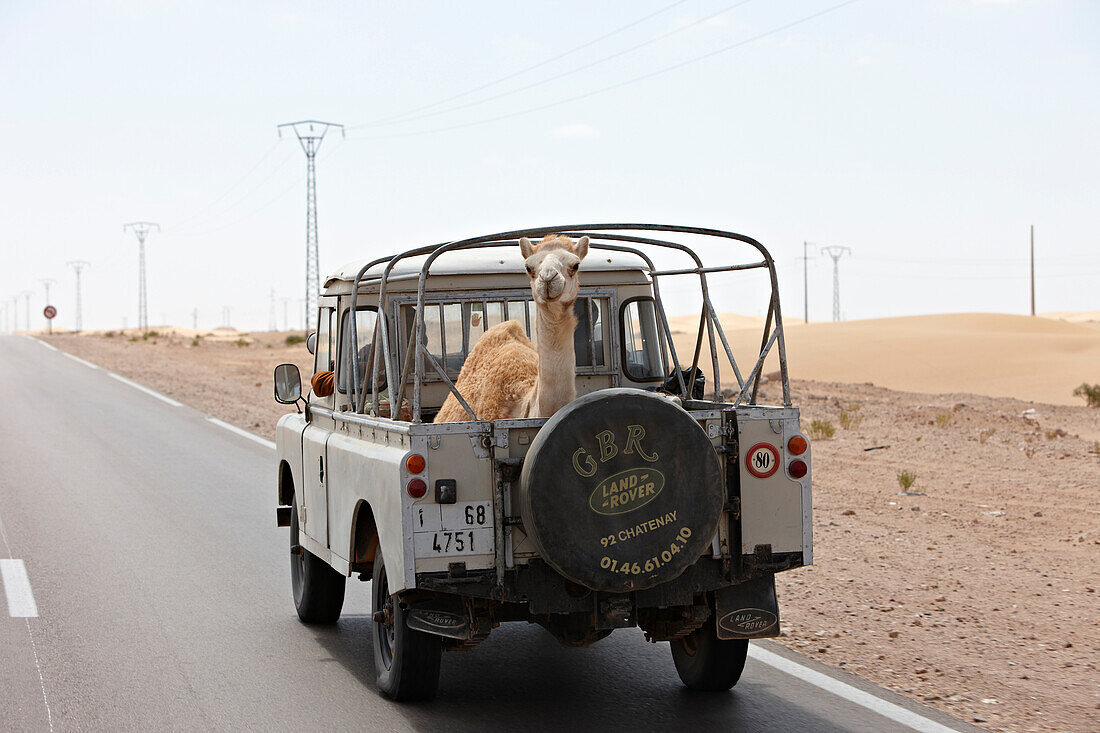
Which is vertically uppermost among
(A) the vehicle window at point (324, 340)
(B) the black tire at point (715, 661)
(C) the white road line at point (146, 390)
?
(A) the vehicle window at point (324, 340)

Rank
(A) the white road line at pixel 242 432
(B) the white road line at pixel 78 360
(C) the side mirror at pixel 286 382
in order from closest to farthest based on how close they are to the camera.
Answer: (C) the side mirror at pixel 286 382, (A) the white road line at pixel 242 432, (B) the white road line at pixel 78 360

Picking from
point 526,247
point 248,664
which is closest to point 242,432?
point 248,664

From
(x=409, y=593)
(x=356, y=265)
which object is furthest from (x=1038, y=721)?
(x=356, y=265)

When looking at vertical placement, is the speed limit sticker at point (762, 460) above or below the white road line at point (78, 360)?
below

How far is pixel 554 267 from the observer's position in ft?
20.0

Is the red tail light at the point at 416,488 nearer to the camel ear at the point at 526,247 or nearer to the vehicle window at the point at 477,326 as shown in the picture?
the camel ear at the point at 526,247

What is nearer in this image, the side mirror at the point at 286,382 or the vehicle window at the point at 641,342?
the side mirror at the point at 286,382

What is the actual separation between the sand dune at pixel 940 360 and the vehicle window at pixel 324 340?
27702 millimetres

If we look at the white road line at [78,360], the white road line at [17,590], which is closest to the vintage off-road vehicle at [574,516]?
the white road line at [17,590]

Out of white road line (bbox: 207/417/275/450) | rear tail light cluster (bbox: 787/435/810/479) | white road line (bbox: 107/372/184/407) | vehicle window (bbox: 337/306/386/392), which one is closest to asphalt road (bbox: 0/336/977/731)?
rear tail light cluster (bbox: 787/435/810/479)

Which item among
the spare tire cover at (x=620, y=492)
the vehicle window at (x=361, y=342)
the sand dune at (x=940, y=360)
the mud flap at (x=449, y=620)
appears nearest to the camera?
the spare tire cover at (x=620, y=492)

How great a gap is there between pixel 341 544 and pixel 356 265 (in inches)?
79.0

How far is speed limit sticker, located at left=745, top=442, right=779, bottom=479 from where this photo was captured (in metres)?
5.91

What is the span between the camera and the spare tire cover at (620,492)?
5285 millimetres
